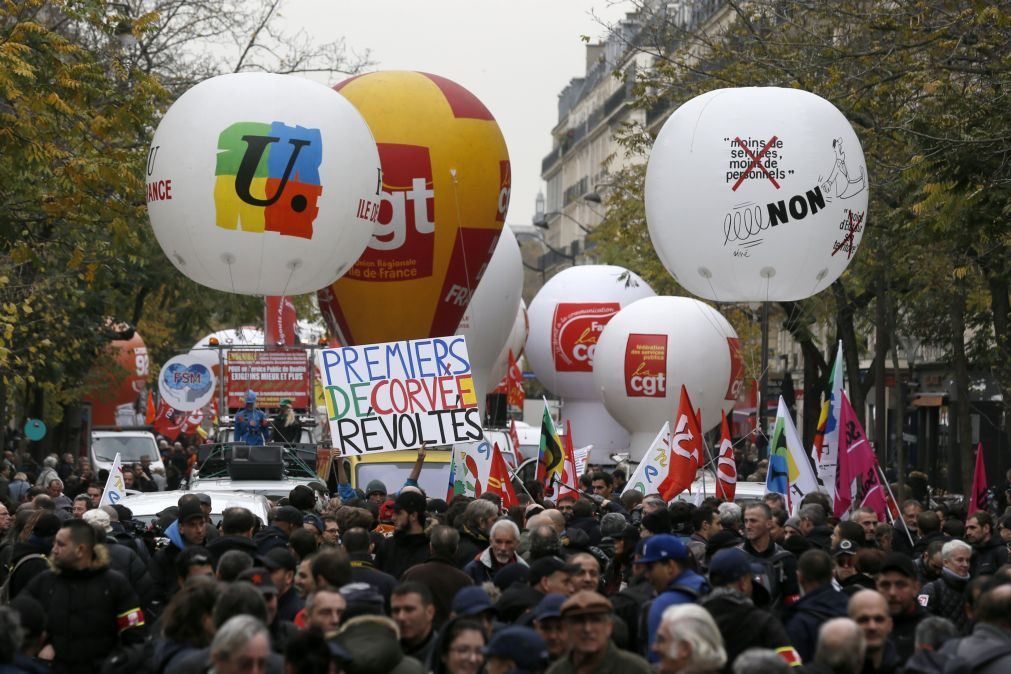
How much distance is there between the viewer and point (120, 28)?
63.3 feet

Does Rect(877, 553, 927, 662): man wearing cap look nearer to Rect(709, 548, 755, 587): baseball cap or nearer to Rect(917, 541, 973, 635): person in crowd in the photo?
Rect(709, 548, 755, 587): baseball cap

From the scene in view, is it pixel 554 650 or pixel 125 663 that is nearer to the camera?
pixel 554 650

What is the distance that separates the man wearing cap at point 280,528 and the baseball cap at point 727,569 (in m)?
3.81

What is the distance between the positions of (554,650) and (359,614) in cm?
82

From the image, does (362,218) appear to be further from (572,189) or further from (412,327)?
(572,189)

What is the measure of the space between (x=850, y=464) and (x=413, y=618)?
8944mm

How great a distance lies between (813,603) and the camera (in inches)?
340

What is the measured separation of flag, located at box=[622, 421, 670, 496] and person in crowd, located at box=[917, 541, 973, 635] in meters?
7.35

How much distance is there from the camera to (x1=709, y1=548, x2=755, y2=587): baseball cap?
26.5 ft

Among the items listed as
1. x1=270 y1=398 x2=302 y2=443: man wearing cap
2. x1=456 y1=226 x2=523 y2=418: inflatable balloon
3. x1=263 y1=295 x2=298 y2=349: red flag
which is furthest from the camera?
→ x1=456 y1=226 x2=523 y2=418: inflatable balloon

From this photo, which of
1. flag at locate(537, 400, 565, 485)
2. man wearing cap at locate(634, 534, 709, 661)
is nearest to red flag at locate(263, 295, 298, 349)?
flag at locate(537, 400, 565, 485)

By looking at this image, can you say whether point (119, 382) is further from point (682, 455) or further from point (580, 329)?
point (682, 455)

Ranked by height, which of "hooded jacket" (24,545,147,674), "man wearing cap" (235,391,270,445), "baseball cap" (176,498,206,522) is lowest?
"hooded jacket" (24,545,147,674)

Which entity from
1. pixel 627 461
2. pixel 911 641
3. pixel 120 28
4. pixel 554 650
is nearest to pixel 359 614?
pixel 554 650
